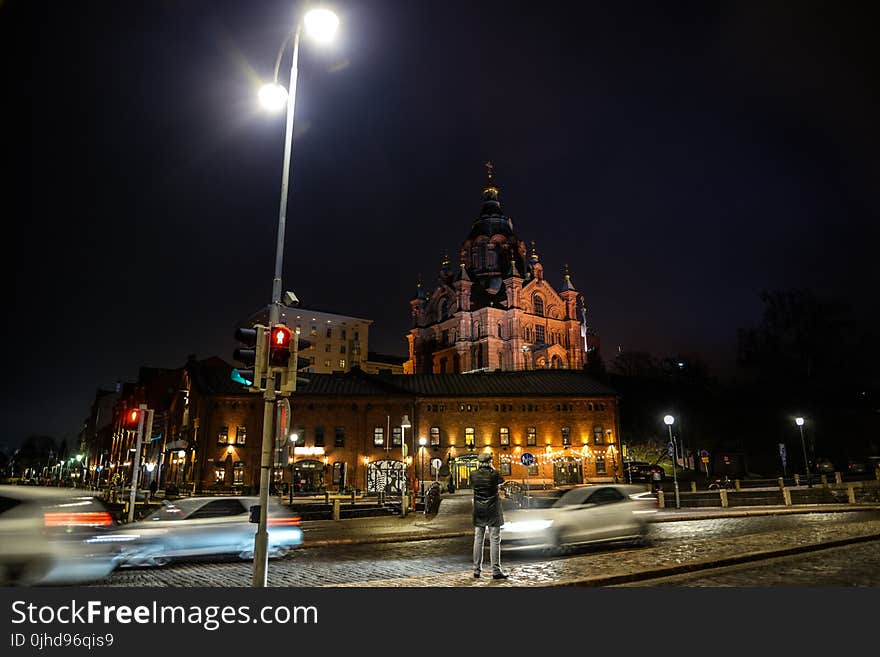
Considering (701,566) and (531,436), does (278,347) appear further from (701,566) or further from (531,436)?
(531,436)

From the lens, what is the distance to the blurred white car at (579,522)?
12.5m

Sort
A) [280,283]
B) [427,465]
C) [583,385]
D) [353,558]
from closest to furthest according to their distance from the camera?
[280,283]
[353,558]
[427,465]
[583,385]

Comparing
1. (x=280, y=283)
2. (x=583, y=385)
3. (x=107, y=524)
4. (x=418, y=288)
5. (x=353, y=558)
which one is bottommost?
(x=353, y=558)

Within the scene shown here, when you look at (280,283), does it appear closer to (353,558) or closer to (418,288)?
(353,558)

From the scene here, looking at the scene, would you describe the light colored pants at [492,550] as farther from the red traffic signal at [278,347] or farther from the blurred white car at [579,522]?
the red traffic signal at [278,347]

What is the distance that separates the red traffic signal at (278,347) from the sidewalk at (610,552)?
11.5 ft

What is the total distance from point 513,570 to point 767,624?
4460mm

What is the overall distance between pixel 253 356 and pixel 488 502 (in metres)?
4.40

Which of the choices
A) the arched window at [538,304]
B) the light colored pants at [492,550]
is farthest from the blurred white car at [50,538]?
the arched window at [538,304]

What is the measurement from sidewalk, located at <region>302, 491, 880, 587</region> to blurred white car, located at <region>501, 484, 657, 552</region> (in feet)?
1.74

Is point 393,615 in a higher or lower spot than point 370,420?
lower

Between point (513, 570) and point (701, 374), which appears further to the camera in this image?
point (701, 374)

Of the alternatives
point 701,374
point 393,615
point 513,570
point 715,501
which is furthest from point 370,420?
point 701,374

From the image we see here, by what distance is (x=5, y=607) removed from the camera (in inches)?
272
